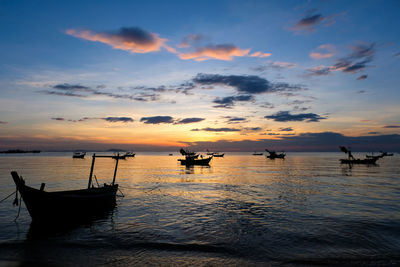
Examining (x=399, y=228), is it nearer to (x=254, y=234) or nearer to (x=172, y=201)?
(x=254, y=234)

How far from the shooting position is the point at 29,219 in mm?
17781

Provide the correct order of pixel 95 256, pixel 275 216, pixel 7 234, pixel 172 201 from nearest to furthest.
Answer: pixel 95 256 → pixel 7 234 → pixel 275 216 → pixel 172 201

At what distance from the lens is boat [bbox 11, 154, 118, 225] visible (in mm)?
15227

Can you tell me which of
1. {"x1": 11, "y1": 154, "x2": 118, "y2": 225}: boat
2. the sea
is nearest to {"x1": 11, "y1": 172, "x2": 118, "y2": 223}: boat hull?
{"x1": 11, "y1": 154, "x2": 118, "y2": 225}: boat

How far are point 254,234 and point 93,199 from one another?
12249mm

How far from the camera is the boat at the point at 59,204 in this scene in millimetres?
15227

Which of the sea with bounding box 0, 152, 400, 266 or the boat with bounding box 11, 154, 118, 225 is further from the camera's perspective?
the boat with bounding box 11, 154, 118, 225

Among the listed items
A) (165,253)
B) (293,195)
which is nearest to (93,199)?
(165,253)

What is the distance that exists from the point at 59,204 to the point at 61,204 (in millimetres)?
126

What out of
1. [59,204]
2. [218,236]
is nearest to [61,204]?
[59,204]

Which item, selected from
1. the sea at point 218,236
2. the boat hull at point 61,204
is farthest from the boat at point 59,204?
the sea at point 218,236

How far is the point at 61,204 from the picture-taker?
16.4 meters

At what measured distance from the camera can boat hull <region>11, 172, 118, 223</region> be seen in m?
15.3

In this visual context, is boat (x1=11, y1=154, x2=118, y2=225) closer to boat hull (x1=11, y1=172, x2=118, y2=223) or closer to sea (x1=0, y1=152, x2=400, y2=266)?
boat hull (x1=11, y1=172, x2=118, y2=223)
